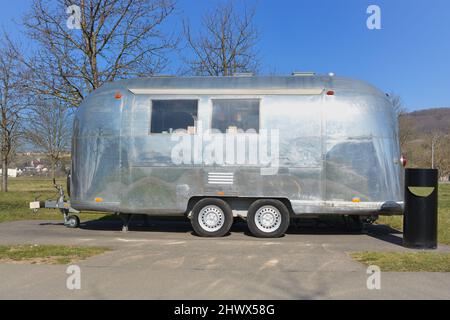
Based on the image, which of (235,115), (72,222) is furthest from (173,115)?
(72,222)

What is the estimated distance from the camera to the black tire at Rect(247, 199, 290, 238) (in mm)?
10317

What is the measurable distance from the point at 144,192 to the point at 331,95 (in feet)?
15.6

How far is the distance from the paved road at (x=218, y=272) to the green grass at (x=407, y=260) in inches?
12.6

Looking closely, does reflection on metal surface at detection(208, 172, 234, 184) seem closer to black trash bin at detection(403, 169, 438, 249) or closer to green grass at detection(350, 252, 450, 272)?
green grass at detection(350, 252, 450, 272)

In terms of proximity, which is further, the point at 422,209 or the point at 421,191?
the point at 421,191

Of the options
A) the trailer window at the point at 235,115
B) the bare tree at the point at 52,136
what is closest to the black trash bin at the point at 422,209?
the trailer window at the point at 235,115

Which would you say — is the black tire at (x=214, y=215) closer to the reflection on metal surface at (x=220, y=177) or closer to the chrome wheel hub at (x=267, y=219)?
the reflection on metal surface at (x=220, y=177)

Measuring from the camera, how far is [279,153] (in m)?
10.2

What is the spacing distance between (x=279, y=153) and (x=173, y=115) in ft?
8.43

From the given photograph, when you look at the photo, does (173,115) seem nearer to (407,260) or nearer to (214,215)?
(214,215)

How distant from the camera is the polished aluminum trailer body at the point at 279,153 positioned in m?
10.2
